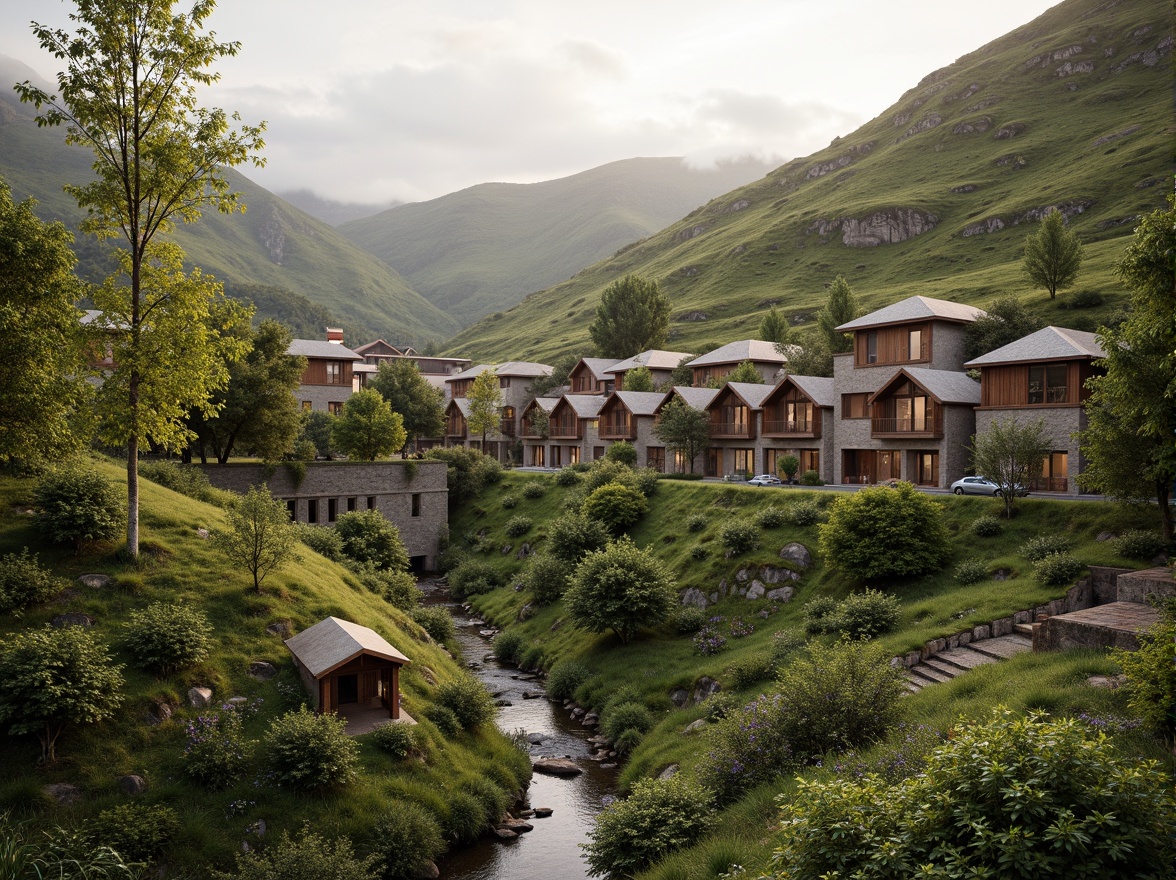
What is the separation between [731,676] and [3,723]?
24.4 metres

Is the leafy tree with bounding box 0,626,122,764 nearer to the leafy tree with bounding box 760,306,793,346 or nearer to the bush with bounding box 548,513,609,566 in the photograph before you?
the bush with bounding box 548,513,609,566

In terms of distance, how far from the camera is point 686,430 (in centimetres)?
6906

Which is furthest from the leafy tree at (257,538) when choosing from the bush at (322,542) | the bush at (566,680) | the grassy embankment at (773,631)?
the grassy embankment at (773,631)

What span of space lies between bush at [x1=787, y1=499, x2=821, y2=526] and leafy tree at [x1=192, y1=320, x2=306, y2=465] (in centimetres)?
3738

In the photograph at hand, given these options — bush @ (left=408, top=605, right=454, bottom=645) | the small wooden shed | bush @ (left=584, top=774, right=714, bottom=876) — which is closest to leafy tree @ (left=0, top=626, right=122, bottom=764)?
the small wooden shed

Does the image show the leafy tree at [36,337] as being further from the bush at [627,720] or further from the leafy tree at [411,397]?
the leafy tree at [411,397]

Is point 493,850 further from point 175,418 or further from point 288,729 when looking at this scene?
point 175,418

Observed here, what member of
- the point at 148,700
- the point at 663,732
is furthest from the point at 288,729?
the point at 663,732

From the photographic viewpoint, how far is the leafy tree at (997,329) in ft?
193

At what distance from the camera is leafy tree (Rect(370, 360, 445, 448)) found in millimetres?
88062

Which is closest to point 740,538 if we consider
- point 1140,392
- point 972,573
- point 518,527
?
point 972,573

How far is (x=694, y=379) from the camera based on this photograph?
91188 mm

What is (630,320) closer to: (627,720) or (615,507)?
(615,507)

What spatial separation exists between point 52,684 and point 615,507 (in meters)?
37.5
